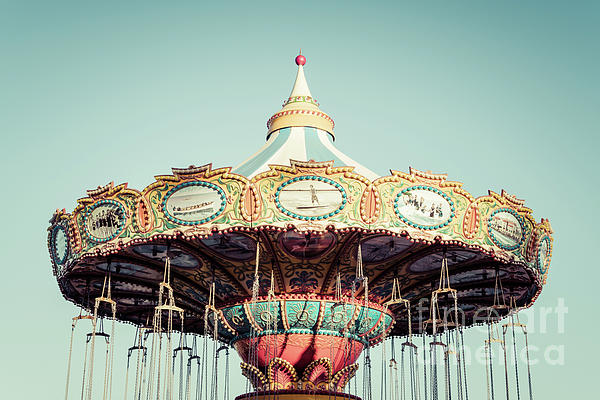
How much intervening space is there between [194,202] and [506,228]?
6.10 metres

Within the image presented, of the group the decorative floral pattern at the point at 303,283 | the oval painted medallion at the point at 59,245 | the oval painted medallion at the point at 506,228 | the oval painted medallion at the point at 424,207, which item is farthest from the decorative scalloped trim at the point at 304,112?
the oval painted medallion at the point at 59,245

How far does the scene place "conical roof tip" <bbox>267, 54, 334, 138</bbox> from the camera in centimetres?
1839

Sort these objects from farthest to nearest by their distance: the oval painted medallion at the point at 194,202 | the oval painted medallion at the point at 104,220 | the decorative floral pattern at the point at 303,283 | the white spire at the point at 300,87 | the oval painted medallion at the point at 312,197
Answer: the white spire at the point at 300,87 → the decorative floral pattern at the point at 303,283 → the oval painted medallion at the point at 104,220 → the oval painted medallion at the point at 194,202 → the oval painted medallion at the point at 312,197

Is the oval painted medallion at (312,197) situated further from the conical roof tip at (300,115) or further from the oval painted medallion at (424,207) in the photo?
the conical roof tip at (300,115)

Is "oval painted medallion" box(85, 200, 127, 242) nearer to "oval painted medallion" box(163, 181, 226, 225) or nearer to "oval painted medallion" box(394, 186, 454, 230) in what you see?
"oval painted medallion" box(163, 181, 226, 225)

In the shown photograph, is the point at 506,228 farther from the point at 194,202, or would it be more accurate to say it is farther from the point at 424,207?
the point at 194,202

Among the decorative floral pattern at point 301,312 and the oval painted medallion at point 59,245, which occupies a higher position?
the oval painted medallion at point 59,245

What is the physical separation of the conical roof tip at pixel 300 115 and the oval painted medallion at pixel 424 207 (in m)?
5.07

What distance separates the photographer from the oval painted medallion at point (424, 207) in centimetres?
1382

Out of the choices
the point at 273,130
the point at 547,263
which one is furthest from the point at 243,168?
the point at 547,263

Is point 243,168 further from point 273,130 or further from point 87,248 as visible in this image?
point 87,248

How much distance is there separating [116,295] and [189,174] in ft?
19.7

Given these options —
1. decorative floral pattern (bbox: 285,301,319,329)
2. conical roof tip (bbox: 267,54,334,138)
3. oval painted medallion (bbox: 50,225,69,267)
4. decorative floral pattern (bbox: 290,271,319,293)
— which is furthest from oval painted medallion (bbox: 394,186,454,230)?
oval painted medallion (bbox: 50,225,69,267)

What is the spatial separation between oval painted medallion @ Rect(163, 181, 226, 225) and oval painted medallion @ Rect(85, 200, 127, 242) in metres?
1.04
